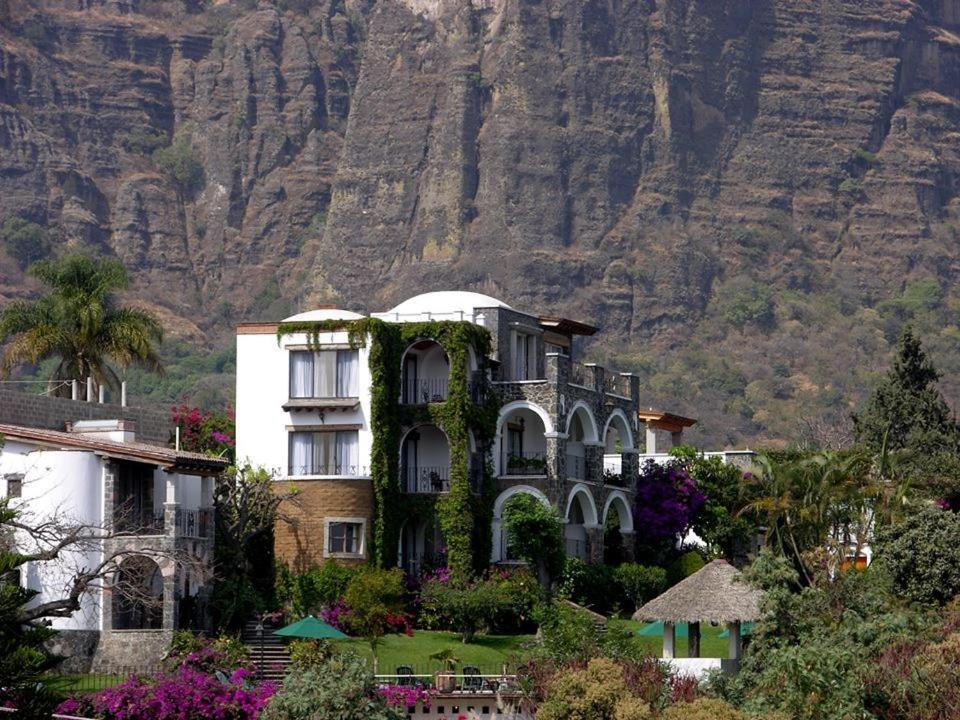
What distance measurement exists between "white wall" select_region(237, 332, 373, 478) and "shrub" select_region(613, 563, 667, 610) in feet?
33.1

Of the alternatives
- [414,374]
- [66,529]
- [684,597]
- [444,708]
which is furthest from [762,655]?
[414,374]

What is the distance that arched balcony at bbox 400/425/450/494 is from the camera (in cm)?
8175

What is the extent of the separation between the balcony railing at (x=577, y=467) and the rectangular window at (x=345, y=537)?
9.40 m

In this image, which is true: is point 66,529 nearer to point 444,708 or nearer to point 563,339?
point 444,708

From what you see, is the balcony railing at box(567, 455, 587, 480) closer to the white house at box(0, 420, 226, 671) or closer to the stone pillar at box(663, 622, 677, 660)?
the white house at box(0, 420, 226, 671)

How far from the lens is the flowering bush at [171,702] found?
57406mm

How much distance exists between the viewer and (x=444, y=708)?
62.4 metres

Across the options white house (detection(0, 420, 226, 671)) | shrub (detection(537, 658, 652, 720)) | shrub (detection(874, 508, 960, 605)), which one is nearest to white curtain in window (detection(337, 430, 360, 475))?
white house (detection(0, 420, 226, 671))

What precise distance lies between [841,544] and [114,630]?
27761 millimetres

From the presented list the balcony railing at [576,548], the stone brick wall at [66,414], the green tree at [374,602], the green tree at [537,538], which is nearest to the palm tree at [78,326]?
the stone brick wall at [66,414]

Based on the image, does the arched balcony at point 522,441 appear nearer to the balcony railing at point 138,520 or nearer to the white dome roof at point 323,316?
the white dome roof at point 323,316

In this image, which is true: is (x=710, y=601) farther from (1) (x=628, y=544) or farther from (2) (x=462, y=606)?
(1) (x=628, y=544)

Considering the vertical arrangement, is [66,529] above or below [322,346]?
below

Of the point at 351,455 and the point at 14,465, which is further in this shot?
the point at 351,455
